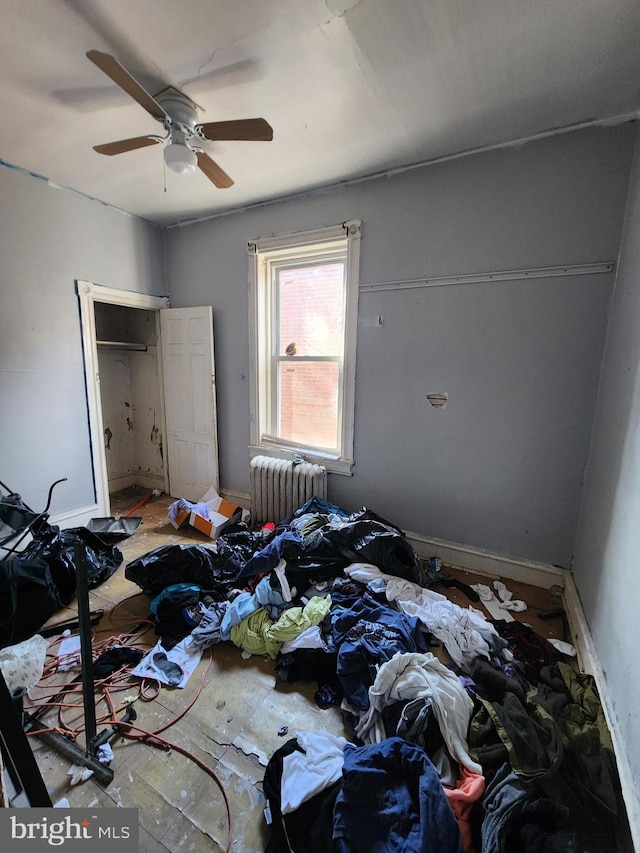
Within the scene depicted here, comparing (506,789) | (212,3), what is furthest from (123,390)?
(506,789)

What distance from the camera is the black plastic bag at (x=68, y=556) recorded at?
2186mm

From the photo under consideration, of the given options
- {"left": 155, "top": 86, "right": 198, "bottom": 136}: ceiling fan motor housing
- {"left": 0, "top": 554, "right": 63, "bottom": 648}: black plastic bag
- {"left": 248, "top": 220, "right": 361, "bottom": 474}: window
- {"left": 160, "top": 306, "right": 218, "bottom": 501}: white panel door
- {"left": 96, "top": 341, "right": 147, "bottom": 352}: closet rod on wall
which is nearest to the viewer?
{"left": 155, "top": 86, "right": 198, "bottom": 136}: ceiling fan motor housing

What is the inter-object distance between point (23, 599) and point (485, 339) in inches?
126

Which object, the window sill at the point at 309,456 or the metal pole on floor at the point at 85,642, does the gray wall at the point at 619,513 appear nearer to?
the window sill at the point at 309,456

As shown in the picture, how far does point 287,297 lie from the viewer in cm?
312

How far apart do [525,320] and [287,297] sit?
1928 mm

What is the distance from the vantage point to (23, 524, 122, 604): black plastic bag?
7.17 ft

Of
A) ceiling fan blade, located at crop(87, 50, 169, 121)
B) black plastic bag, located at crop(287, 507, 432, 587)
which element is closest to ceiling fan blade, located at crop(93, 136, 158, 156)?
ceiling fan blade, located at crop(87, 50, 169, 121)

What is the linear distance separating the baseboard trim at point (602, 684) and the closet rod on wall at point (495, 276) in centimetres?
188

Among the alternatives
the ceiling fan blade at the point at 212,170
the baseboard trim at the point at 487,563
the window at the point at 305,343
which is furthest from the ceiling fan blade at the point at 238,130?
the baseboard trim at the point at 487,563

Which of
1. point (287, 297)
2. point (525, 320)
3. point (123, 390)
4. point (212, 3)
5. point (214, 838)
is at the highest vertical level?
point (212, 3)

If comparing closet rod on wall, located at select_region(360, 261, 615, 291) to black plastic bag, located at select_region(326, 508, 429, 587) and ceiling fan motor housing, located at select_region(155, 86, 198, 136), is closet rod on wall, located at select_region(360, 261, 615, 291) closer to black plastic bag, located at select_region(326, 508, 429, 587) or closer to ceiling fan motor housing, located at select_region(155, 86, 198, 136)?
ceiling fan motor housing, located at select_region(155, 86, 198, 136)

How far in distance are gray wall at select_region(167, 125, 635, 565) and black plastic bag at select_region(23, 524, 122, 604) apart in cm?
182

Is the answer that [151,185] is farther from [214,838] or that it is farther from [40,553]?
[214,838]
